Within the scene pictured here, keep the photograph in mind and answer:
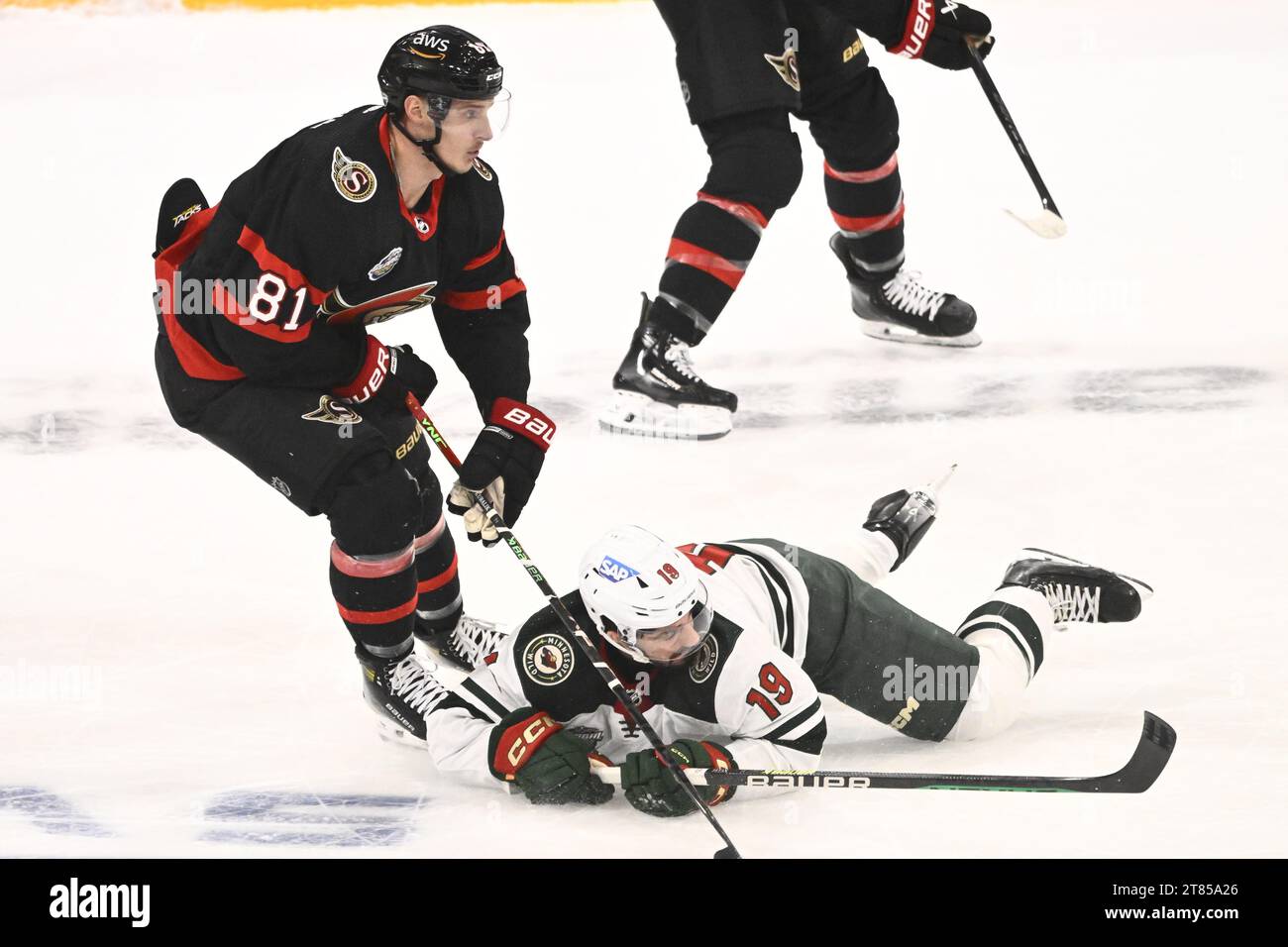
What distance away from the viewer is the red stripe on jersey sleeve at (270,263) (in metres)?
3.13

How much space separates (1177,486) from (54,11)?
5.48 meters

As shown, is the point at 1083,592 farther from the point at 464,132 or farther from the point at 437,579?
the point at 464,132

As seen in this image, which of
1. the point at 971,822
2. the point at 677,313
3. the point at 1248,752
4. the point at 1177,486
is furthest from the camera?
the point at 677,313

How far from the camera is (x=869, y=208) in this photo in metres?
5.07

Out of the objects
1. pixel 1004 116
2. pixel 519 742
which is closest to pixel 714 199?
pixel 1004 116

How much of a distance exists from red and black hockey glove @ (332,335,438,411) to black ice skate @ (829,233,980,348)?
189 cm

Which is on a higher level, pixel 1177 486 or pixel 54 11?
pixel 54 11

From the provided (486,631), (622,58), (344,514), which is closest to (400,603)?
(344,514)

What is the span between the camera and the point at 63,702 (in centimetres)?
349

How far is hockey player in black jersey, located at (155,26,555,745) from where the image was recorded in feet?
10.3

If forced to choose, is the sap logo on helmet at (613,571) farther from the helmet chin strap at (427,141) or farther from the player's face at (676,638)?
the helmet chin strap at (427,141)

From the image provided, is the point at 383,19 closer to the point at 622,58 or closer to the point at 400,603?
the point at 622,58

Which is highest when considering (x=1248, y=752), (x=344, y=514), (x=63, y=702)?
(x=344, y=514)

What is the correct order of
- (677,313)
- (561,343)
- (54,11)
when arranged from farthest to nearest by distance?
(54,11), (561,343), (677,313)
